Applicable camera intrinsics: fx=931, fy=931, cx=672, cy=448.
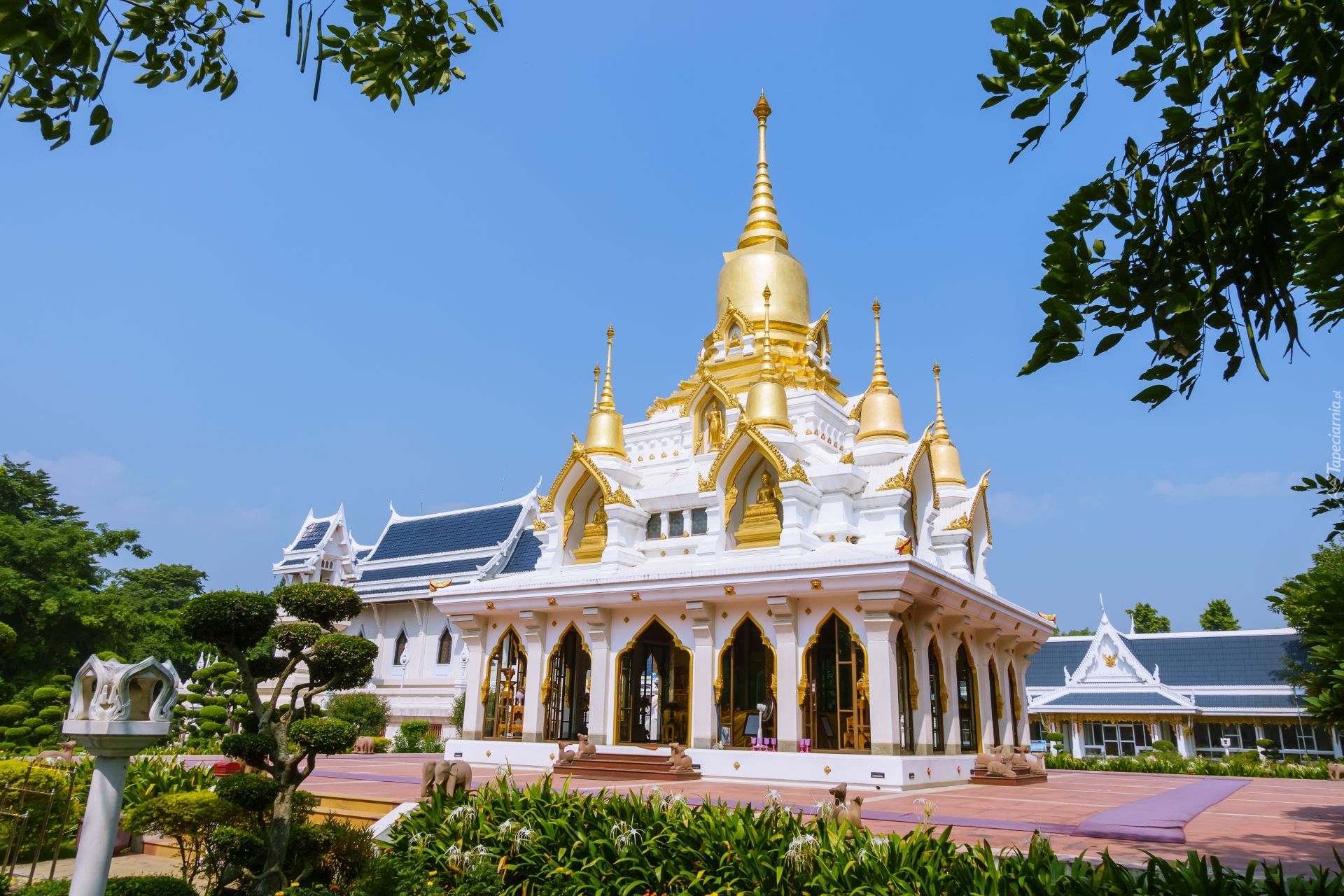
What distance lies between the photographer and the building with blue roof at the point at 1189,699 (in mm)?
28312

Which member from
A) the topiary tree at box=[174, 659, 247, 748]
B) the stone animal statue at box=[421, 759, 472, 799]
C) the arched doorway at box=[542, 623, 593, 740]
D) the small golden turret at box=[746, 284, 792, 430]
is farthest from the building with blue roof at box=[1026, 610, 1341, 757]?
the stone animal statue at box=[421, 759, 472, 799]

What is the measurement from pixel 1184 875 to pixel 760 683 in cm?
1384

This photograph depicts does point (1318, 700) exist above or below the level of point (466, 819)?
above

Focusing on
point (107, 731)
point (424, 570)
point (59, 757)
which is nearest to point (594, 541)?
point (59, 757)

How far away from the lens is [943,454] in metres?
22.3

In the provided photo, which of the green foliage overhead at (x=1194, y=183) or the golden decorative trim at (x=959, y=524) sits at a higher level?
the golden decorative trim at (x=959, y=524)

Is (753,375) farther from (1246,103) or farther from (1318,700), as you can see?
(1246,103)

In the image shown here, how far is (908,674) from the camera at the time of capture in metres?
15.2

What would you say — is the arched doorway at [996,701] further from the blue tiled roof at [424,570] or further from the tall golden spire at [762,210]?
the blue tiled roof at [424,570]

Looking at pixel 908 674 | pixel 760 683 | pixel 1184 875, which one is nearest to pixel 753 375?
pixel 760 683

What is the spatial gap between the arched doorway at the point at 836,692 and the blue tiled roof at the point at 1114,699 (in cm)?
1514

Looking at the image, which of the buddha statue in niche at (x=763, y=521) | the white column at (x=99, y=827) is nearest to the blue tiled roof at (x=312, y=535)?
the buddha statue in niche at (x=763, y=521)

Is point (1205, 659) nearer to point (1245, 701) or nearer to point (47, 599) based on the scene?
point (1245, 701)

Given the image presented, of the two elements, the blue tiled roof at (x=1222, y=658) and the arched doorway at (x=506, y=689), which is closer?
the arched doorway at (x=506, y=689)
